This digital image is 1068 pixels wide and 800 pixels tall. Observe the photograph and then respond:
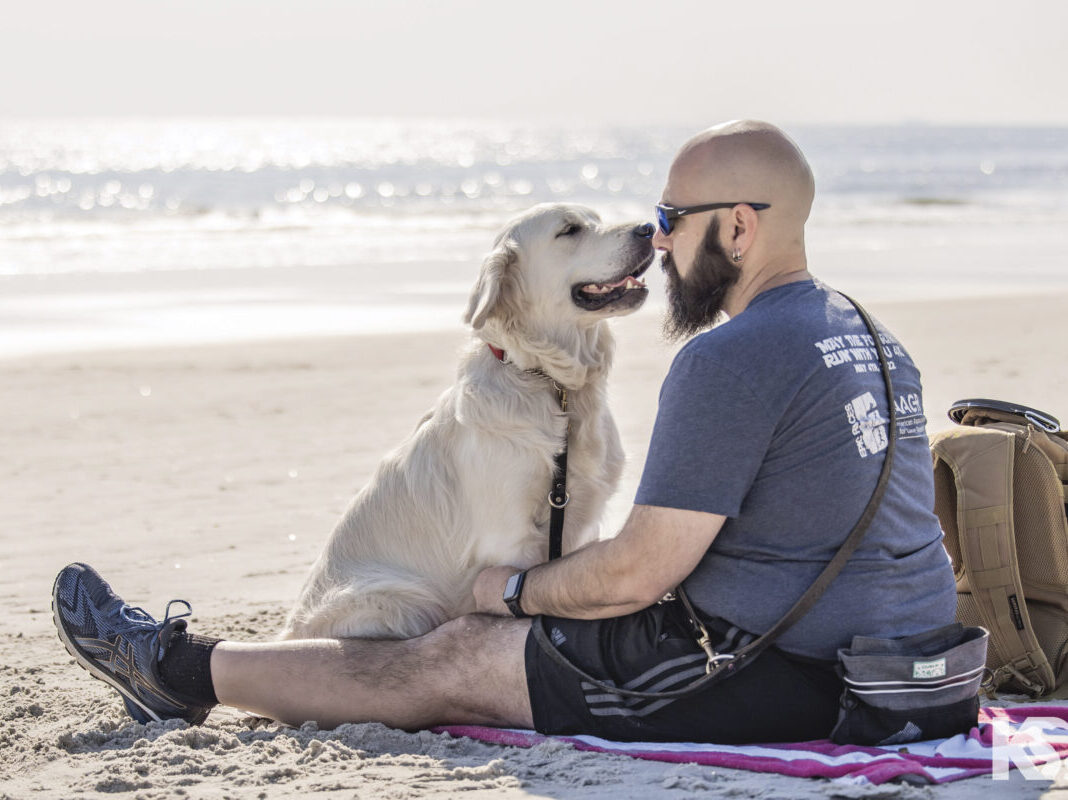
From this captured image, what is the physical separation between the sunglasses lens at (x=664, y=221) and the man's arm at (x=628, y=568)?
757 mm

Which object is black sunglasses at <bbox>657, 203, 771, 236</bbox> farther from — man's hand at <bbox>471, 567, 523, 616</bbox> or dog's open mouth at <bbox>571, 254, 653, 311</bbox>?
man's hand at <bbox>471, 567, 523, 616</bbox>

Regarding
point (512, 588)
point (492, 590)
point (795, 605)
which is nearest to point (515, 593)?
point (512, 588)

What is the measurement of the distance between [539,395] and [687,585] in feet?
3.12

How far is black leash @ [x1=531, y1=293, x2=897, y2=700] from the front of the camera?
2828mm

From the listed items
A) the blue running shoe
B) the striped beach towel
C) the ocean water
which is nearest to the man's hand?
the striped beach towel

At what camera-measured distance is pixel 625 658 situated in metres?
3.08

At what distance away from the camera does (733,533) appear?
9.63 ft

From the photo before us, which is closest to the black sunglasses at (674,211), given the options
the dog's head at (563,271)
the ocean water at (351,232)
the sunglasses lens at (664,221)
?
the sunglasses lens at (664,221)

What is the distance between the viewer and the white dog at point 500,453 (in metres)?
3.62

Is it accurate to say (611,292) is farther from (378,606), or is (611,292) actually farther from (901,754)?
(901,754)

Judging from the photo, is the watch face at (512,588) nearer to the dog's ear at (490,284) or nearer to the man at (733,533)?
the man at (733,533)

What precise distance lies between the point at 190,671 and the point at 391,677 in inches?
23.6

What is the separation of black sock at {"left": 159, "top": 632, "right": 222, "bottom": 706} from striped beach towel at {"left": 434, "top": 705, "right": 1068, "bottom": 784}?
96 cm

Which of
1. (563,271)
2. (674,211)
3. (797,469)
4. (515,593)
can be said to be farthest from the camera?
(563,271)
